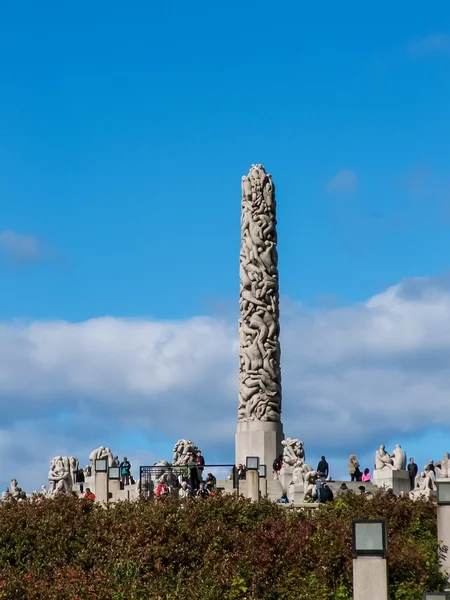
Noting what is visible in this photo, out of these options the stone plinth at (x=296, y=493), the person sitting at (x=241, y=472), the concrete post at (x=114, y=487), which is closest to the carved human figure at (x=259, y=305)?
the person sitting at (x=241, y=472)

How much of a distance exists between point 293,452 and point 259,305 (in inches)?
303

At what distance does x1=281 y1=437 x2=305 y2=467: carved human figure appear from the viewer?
38.1m

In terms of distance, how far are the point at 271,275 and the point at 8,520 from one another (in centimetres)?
2093

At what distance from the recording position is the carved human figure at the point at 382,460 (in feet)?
129

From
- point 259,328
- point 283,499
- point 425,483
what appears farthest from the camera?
point 259,328

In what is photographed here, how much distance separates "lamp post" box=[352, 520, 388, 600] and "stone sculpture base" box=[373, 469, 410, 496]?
23.4m

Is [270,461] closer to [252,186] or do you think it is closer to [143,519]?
[252,186]

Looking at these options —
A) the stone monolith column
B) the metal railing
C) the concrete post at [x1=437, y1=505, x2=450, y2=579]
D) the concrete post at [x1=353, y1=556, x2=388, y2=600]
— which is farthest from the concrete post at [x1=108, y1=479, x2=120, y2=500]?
the concrete post at [x1=353, y1=556, x2=388, y2=600]

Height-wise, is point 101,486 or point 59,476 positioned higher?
point 59,476

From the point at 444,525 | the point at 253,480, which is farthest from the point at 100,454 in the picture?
the point at 444,525

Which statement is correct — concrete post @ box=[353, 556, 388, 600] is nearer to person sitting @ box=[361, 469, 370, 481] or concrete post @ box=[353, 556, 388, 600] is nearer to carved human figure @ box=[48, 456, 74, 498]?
carved human figure @ box=[48, 456, 74, 498]

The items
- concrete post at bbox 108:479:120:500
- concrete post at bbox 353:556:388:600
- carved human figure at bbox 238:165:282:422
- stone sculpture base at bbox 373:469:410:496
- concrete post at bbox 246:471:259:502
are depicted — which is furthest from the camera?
carved human figure at bbox 238:165:282:422

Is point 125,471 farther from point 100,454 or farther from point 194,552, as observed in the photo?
point 194,552

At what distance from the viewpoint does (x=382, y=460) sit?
39281 millimetres
